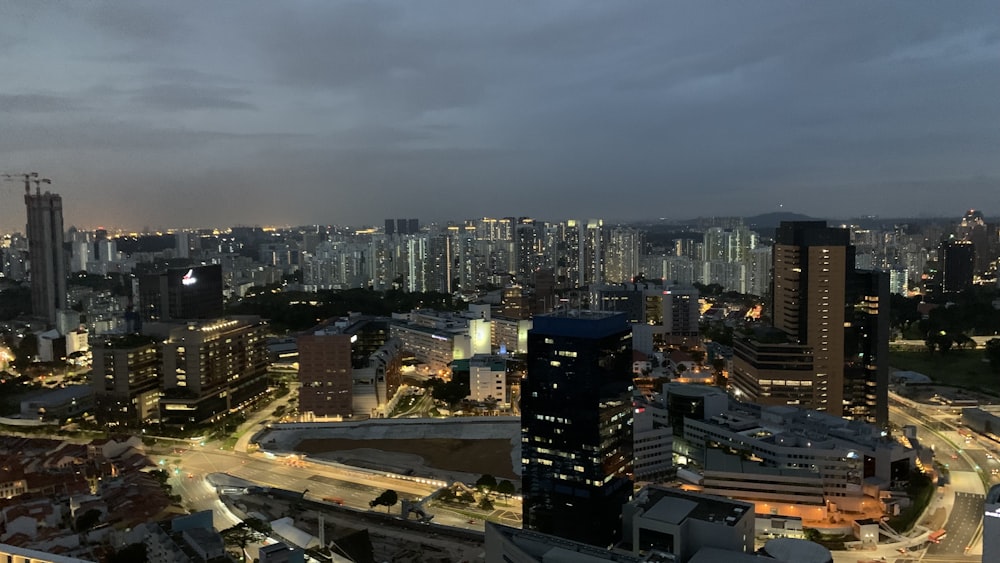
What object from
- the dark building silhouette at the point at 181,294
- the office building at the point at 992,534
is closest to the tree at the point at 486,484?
the office building at the point at 992,534

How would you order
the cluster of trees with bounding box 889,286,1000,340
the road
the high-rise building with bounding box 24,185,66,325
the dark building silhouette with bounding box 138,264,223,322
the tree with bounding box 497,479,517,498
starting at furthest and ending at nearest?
the high-rise building with bounding box 24,185,66,325 < the cluster of trees with bounding box 889,286,1000,340 < the dark building silhouette with bounding box 138,264,223,322 < the tree with bounding box 497,479,517,498 < the road

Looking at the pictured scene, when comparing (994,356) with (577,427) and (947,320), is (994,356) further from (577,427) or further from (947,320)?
(577,427)

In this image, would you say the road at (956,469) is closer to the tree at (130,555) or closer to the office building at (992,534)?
the office building at (992,534)

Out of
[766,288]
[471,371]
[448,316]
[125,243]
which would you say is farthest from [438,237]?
[125,243]

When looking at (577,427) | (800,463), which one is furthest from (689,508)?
(800,463)

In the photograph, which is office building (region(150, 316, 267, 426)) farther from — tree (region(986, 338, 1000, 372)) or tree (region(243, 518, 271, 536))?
tree (region(986, 338, 1000, 372))

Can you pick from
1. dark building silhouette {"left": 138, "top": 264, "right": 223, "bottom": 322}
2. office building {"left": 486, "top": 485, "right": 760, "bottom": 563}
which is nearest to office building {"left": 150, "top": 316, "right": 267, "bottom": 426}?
dark building silhouette {"left": 138, "top": 264, "right": 223, "bottom": 322}

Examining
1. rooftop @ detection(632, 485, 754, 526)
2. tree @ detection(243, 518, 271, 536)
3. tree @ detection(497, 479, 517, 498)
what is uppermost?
rooftop @ detection(632, 485, 754, 526)
